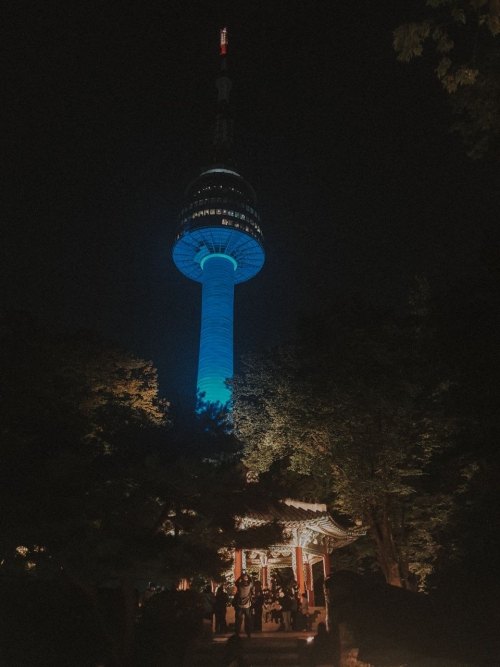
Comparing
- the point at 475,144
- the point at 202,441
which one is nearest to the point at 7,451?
the point at 202,441

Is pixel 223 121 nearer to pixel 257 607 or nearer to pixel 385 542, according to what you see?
pixel 385 542

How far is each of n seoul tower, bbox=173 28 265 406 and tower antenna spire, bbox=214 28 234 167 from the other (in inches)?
7.4

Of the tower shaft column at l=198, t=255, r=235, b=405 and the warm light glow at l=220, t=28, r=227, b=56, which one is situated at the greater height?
the warm light glow at l=220, t=28, r=227, b=56

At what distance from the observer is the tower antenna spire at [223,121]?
58719 mm

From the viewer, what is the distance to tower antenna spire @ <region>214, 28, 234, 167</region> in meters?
58.7

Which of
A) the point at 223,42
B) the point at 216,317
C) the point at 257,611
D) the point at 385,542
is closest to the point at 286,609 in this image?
the point at 257,611

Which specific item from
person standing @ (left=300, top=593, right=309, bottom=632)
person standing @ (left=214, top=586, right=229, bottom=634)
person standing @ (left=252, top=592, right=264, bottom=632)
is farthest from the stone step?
person standing @ (left=300, top=593, right=309, bottom=632)

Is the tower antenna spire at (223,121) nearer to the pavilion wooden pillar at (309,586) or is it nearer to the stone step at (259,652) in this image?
the pavilion wooden pillar at (309,586)

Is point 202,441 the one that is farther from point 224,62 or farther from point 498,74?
point 224,62

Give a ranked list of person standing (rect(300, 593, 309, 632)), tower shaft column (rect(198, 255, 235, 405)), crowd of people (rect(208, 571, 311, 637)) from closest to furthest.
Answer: crowd of people (rect(208, 571, 311, 637)), person standing (rect(300, 593, 309, 632)), tower shaft column (rect(198, 255, 235, 405))

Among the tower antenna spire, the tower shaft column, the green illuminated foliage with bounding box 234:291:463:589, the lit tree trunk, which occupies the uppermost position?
the tower antenna spire

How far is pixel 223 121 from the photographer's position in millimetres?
61625

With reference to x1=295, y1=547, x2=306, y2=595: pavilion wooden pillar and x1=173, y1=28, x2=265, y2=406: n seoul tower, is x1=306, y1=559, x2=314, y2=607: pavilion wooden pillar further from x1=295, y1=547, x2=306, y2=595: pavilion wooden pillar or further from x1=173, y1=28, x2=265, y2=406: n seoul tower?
x1=173, y1=28, x2=265, y2=406: n seoul tower

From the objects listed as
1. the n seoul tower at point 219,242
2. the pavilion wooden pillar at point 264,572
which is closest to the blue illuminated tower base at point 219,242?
the n seoul tower at point 219,242
